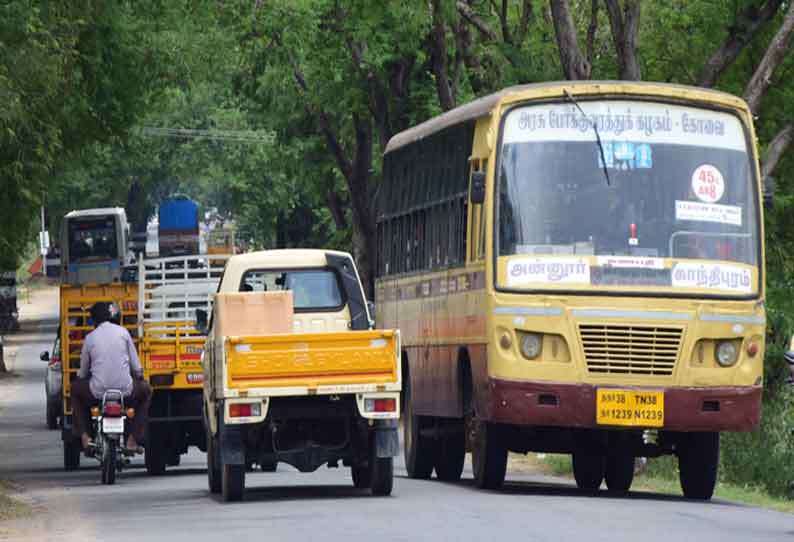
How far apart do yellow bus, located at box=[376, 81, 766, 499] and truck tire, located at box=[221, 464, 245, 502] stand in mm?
2245

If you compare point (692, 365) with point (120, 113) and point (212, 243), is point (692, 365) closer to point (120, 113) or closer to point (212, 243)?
point (120, 113)

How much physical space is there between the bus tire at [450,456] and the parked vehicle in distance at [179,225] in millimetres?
55464

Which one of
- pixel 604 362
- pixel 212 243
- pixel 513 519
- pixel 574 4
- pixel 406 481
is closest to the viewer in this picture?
pixel 513 519

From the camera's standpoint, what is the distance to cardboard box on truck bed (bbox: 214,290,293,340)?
1994 centimetres

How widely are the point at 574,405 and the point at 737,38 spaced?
40.0 feet

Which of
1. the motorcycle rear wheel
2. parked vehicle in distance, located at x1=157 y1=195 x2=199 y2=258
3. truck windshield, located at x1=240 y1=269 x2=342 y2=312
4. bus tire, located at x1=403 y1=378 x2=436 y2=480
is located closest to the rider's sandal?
the motorcycle rear wheel

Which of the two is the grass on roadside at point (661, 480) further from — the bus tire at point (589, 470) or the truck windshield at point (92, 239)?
the truck windshield at point (92, 239)

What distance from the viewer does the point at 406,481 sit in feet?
73.3

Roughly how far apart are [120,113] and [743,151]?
609 inches

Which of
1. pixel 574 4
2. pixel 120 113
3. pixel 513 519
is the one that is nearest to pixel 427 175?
pixel 513 519

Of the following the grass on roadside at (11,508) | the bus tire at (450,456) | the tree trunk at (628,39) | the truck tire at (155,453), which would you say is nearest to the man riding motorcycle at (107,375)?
the grass on roadside at (11,508)

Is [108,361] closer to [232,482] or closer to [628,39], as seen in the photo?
[232,482]

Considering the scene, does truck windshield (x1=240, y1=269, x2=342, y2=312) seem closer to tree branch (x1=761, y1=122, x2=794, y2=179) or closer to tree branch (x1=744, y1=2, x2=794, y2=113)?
tree branch (x1=744, y1=2, x2=794, y2=113)

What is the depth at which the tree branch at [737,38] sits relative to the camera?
94.7 feet
